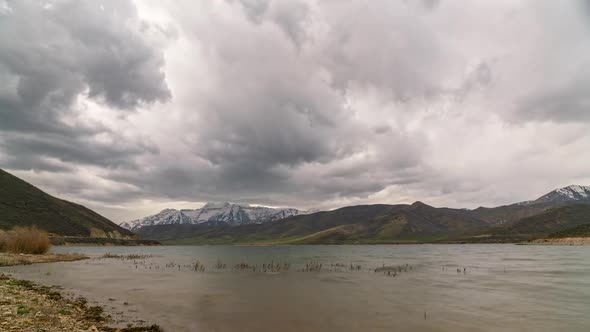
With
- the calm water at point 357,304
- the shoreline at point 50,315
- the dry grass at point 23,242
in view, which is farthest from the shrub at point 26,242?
the shoreline at point 50,315

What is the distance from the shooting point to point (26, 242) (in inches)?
4126

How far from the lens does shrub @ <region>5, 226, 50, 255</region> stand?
103 m

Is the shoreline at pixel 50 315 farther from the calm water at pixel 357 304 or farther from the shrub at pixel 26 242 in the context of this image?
the shrub at pixel 26 242

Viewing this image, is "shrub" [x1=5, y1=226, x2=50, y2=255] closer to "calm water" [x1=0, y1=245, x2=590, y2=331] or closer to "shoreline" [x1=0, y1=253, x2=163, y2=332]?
"calm water" [x1=0, y1=245, x2=590, y2=331]

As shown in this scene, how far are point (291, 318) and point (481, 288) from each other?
36.1 meters

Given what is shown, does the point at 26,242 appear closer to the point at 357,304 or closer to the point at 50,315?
the point at 50,315

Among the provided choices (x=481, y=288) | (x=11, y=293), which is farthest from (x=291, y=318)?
(x=481, y=288)

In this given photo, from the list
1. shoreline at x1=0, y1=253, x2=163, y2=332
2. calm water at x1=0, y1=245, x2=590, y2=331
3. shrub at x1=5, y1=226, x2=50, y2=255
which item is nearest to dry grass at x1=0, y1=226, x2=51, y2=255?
shrub at x1=5, y1=226, x2=50, y2=255

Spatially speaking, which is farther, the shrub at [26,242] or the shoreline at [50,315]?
the shrub at [26,242]

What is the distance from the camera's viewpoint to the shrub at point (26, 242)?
103 meters

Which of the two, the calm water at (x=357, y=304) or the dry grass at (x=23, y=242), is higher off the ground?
the dry grass at (x=23, y=242)

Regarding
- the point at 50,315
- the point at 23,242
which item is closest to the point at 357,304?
the point at 50,315

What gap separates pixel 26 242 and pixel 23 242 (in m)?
0.81

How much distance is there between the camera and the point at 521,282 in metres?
58.5
